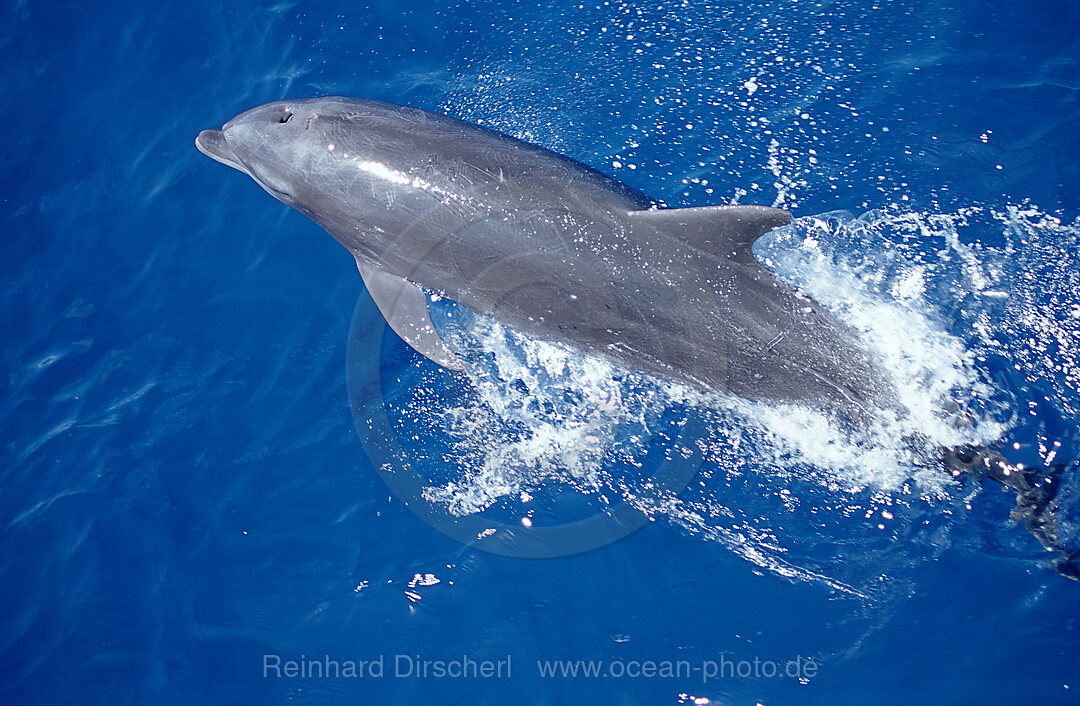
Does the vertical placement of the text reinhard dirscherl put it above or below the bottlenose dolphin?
below

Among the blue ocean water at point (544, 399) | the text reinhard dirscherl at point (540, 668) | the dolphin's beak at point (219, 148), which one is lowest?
the text reinhard dirscherl at point (540, 668)

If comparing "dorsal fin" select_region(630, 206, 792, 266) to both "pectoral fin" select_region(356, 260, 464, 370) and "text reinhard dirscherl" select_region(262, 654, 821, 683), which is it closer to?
"pectoral fin" select_region(356, 260, 464, 370)

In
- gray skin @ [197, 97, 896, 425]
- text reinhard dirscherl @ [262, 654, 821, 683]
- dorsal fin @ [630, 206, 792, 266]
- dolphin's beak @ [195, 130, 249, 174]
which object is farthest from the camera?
dolphin's beak @ [195, 130, 249, 174]

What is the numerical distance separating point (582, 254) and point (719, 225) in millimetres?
1129

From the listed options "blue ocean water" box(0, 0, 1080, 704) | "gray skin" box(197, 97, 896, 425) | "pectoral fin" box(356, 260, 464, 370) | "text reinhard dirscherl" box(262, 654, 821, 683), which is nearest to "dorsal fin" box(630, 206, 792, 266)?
"gray skin" box(197, 97, 896, 425)

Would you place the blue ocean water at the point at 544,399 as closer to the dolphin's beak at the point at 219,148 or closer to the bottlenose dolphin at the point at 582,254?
the bottlenose dolphin at the point at 582,254

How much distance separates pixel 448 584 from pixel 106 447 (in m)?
4.35

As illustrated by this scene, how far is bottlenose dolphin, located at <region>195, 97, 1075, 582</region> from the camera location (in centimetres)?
566

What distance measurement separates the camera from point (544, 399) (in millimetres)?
7121

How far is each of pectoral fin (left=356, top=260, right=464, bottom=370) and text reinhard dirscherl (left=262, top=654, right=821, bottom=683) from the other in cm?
286

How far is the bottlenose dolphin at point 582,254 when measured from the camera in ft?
18.6

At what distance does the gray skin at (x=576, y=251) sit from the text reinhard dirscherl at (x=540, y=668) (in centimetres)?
235

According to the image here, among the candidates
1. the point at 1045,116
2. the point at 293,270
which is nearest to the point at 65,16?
the point at 293,270

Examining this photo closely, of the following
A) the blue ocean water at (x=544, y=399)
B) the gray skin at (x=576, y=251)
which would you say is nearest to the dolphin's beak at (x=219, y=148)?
the gray skin at (x=576, y=251)
